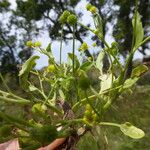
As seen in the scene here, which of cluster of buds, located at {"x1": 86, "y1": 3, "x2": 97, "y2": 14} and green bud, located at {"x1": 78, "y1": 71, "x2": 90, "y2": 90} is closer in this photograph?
green bud, located at {"x1": 78, "y1": 71, "x2": 90, "y2": 90}

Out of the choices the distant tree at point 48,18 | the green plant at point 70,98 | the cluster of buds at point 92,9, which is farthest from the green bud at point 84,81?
the distant tree at point 48,18

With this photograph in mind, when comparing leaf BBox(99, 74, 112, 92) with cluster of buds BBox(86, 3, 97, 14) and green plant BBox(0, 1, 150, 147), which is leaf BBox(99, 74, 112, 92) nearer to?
green plant BBox(0, 1, 150, 147)

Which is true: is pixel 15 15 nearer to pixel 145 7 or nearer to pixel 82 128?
pixel 145 7

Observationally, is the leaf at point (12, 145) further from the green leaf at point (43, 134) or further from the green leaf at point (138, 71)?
the green leaf at point (138, 71)

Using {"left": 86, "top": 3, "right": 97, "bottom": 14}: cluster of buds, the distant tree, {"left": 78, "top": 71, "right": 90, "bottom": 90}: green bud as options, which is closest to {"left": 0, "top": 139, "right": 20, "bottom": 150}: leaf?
{"left": 78, "top": 71, "right": 90, "bottom": 90}: green bud

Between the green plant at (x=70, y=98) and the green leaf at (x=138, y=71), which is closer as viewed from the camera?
the green plant at (x=70, y=98)

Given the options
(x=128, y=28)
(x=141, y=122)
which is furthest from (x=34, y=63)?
(x=128, y=28)

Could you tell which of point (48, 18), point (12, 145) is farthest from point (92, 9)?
point (48, 18)

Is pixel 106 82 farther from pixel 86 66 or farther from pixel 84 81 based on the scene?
pixel 84 81
